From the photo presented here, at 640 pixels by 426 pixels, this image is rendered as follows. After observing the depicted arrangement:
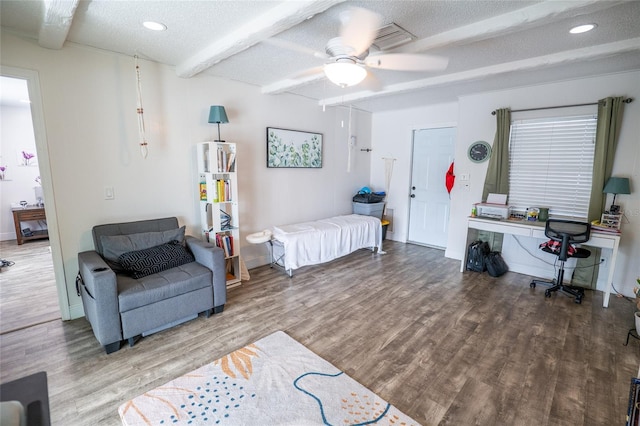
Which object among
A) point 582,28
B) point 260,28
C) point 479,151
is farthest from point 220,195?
point 479,151

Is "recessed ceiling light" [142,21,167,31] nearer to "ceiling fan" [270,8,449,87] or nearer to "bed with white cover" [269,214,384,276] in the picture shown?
"ceiling fan" [270,8,449,87]

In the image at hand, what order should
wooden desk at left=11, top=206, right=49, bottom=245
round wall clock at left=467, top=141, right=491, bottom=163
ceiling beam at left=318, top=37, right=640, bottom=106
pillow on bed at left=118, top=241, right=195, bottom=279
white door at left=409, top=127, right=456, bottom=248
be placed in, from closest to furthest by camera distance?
ceiling beam at left=318, top=37, right=640, bottom=106
pillow on bed at left=118, top=241, right=195, bottom=279
round wall clock at left=467, top=141, right=491, bottom=163
white door at left=409, top=127, right=456, bottom=248
wooden desk at left=11, top=206, right=49, bottom=245

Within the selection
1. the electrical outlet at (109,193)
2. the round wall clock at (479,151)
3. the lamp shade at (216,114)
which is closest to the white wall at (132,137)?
the electrical outlet at (109,193)

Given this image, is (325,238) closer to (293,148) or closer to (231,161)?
(293,148)

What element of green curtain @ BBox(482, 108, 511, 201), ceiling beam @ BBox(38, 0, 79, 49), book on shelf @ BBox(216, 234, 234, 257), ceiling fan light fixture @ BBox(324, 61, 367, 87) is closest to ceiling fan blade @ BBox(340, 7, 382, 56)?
ceiling fan light fixture @ BBox(324, 61, 367, 87)

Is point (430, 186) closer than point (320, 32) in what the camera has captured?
No

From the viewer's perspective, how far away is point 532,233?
140 inches

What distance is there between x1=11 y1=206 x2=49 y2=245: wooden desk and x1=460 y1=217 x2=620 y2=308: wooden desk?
7.03 m

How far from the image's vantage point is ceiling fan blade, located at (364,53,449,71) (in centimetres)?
209

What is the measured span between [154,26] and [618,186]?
4.75m

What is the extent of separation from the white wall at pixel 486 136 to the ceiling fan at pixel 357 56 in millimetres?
2512

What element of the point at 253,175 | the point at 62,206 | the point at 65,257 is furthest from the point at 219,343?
the point at 253,175

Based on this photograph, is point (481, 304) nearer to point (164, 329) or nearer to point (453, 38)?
point (453, 38)

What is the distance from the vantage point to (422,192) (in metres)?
5.36
